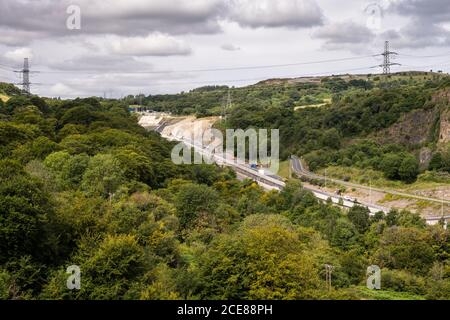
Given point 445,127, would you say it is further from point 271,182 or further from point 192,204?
point 192,204

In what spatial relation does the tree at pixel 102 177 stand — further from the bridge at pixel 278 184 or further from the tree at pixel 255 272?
the bridge at pixel 278 184

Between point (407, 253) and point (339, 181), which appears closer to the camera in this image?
point (407, 253)

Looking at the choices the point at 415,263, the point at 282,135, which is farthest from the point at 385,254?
the point at 282,135

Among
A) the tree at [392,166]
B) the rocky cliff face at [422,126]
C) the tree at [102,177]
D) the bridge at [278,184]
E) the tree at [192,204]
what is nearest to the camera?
the tree at [102,177]

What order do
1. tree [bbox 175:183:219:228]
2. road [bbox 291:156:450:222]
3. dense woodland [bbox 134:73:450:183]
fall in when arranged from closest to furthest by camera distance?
1. tree [bbox 175:183:219:228]
2. road [bbox 291:156:450:222]
3. dense woodland [bbox 134:73:450:183]

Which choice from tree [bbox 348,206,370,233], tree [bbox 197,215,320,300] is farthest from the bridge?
tree [bbox 197,215,320,300]

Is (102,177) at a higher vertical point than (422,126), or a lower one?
lower

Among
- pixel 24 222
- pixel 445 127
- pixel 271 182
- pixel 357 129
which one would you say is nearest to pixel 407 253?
pixel 24 222

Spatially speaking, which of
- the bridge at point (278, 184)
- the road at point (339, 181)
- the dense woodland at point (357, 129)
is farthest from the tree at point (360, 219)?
the dense woodland at point (357, 129)

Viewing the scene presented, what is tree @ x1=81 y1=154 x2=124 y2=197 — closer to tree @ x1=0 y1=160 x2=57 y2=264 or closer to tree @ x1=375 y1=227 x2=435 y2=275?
tree @ x1=0 y1=160 x2=57 y2=264
